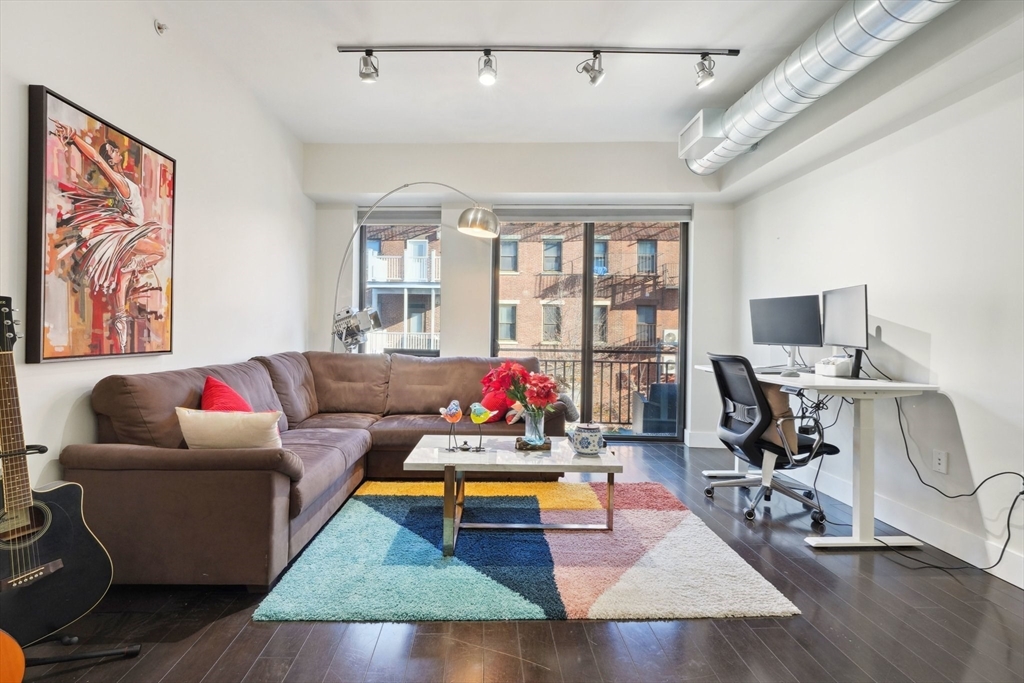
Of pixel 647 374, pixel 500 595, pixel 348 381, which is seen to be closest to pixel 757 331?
pixel 647 374

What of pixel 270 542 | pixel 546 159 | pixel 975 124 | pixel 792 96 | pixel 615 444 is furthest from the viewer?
pixel 615 444

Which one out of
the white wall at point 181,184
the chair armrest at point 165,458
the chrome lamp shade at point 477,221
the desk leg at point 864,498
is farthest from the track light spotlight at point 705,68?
the chair armrest at point 165,458

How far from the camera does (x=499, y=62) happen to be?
3.06 metres

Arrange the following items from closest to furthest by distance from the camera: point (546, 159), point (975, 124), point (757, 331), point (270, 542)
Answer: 1. point (270, 542)
2. point (975, 124)
3. point (757, 331)
4. point (546, 159)

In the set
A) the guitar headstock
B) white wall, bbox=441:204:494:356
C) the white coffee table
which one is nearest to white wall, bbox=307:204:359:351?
white wall, bbox=441:204:494:356

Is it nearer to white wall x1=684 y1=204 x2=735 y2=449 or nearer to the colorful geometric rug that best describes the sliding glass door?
white wall x1=684 y1=204 x2=735 y2=449

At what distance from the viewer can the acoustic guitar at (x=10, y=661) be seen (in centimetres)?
123

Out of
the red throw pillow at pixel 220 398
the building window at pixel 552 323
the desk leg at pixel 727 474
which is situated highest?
the building window at pixel 552 323

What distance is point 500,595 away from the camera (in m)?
1.97

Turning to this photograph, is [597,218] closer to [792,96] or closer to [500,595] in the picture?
[792,96]

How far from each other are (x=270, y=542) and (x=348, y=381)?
85.9 inches

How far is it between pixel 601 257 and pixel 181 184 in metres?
3.45

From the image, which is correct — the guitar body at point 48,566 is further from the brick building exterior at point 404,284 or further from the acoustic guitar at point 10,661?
the brick building exterior at point 404,284

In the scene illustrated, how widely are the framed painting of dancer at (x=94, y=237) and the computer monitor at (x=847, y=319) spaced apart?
12.1ft
